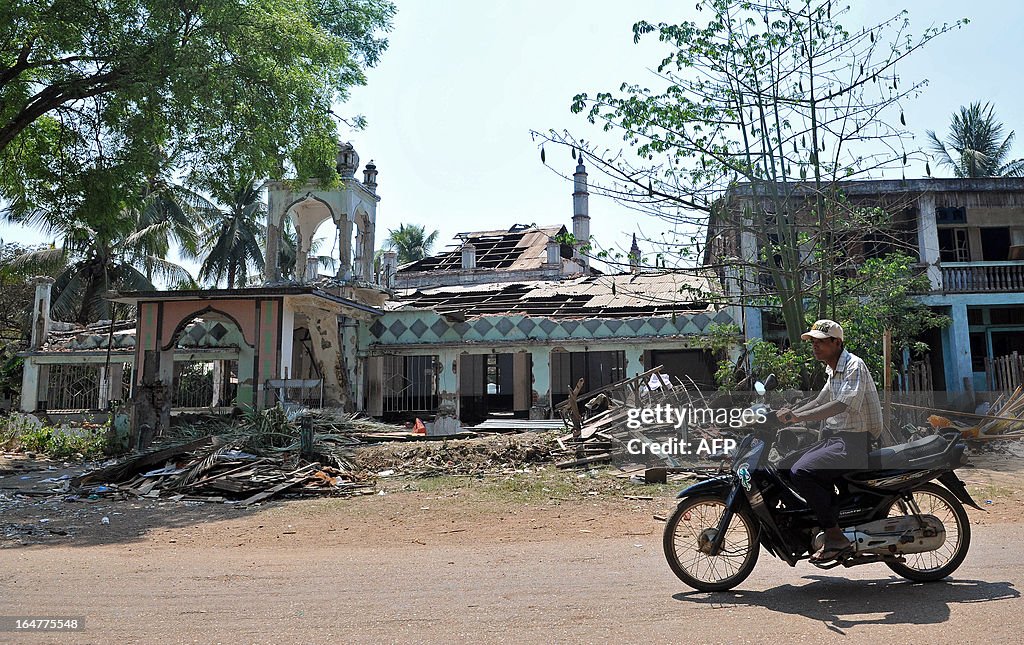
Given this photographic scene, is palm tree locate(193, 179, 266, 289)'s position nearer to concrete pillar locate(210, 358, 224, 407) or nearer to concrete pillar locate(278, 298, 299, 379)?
concrete pillar locate(210, 358, 224, 407)

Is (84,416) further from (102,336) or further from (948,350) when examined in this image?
(948,350)

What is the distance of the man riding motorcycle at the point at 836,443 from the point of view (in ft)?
15.8

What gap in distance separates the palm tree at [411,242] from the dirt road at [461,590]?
37.3 meters

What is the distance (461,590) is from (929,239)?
17056 millimetres

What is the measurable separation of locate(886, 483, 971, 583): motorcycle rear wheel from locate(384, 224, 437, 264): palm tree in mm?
40981

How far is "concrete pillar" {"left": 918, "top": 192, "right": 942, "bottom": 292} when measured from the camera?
18.2 metres

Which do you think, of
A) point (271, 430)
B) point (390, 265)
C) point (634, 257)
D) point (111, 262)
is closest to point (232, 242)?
point (111, 262)

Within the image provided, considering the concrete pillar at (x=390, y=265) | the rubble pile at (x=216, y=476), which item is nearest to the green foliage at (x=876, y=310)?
the rubble pile at (x=216, y=476)

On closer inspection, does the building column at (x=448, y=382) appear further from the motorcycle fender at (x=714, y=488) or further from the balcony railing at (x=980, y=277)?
the motorcycle fender at (x=714, y=488)

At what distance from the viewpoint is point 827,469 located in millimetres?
4859

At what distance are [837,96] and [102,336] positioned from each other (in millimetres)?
18385

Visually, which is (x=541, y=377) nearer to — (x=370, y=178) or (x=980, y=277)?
(x=370, y=178)

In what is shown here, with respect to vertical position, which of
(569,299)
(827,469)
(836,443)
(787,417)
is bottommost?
(827,469)

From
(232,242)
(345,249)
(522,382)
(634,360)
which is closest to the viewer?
(634,360)
